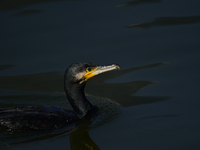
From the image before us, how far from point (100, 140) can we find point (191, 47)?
4099 mm

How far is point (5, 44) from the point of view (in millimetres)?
10711

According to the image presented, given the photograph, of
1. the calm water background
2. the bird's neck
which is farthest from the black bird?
the calm water background

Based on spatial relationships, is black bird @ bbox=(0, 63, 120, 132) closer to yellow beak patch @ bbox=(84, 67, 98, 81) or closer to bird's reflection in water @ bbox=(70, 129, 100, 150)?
yellow beak patch @ bbox=(84, 67, 98, 81)

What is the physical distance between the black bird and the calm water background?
46 centimetres

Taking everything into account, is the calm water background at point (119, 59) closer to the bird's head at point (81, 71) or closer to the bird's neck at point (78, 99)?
the bird's neck at point (78, 99)

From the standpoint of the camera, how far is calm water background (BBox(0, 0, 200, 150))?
270 inches

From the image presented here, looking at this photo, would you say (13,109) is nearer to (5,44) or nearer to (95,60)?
(95,60)

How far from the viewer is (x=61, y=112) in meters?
7.61

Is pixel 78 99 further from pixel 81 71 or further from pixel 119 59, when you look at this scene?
pixel 119 59

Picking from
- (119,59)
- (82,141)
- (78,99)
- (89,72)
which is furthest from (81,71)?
(119,59)

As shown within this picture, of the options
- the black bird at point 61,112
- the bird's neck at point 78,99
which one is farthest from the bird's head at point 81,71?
the bird's neck at point 78,99

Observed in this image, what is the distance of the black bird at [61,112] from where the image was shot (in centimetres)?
718

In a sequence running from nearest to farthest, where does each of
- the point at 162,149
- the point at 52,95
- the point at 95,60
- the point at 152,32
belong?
1. the point at 162,149
2. the point at 52,95
3. the point at 95,60
4. the point at 152,32

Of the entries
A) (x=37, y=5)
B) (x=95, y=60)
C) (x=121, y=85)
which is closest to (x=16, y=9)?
(x=37, y=5)
